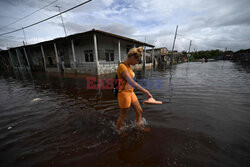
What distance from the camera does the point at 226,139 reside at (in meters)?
1.98

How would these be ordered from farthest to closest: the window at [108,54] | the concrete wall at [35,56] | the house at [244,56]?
1. the house at [244,56]
2. the concrete wall at [35,56]
3. the window at [108,54]

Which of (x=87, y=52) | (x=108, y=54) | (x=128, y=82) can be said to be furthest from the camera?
(x=108, y=54)

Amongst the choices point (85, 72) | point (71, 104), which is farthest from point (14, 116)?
point (85, 72)

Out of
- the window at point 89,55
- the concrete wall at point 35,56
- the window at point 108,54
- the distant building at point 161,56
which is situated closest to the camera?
the window at point 89,55

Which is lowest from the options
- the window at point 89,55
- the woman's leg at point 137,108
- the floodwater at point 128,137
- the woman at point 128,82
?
the floodwater at point 128,137

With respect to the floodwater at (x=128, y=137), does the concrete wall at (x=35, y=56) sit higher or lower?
higher

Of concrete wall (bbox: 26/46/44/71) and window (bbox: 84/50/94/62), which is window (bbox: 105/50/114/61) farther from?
concrete wall (bbox: 26/46/44/71)

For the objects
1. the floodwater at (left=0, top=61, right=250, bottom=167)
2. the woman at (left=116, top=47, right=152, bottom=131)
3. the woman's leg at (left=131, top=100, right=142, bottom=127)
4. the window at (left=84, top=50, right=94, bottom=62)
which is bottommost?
the floodwater at (left=0, top=61, right=250, bottom=167)

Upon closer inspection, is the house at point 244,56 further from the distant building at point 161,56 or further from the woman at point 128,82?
the woman at point 128,82

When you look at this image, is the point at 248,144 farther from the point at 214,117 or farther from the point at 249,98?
the point at 249,98

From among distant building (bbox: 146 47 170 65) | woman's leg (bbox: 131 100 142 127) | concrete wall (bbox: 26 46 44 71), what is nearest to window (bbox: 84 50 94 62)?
concrete wall (bbox: 26 46 44 71)

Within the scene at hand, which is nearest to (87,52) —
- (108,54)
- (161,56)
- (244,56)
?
(108,54)

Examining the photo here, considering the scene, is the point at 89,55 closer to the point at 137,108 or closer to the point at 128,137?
the point at 137,108

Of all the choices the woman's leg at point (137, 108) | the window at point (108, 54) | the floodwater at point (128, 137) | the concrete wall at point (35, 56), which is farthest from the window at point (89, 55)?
the woman's leg at point (137, 108)
